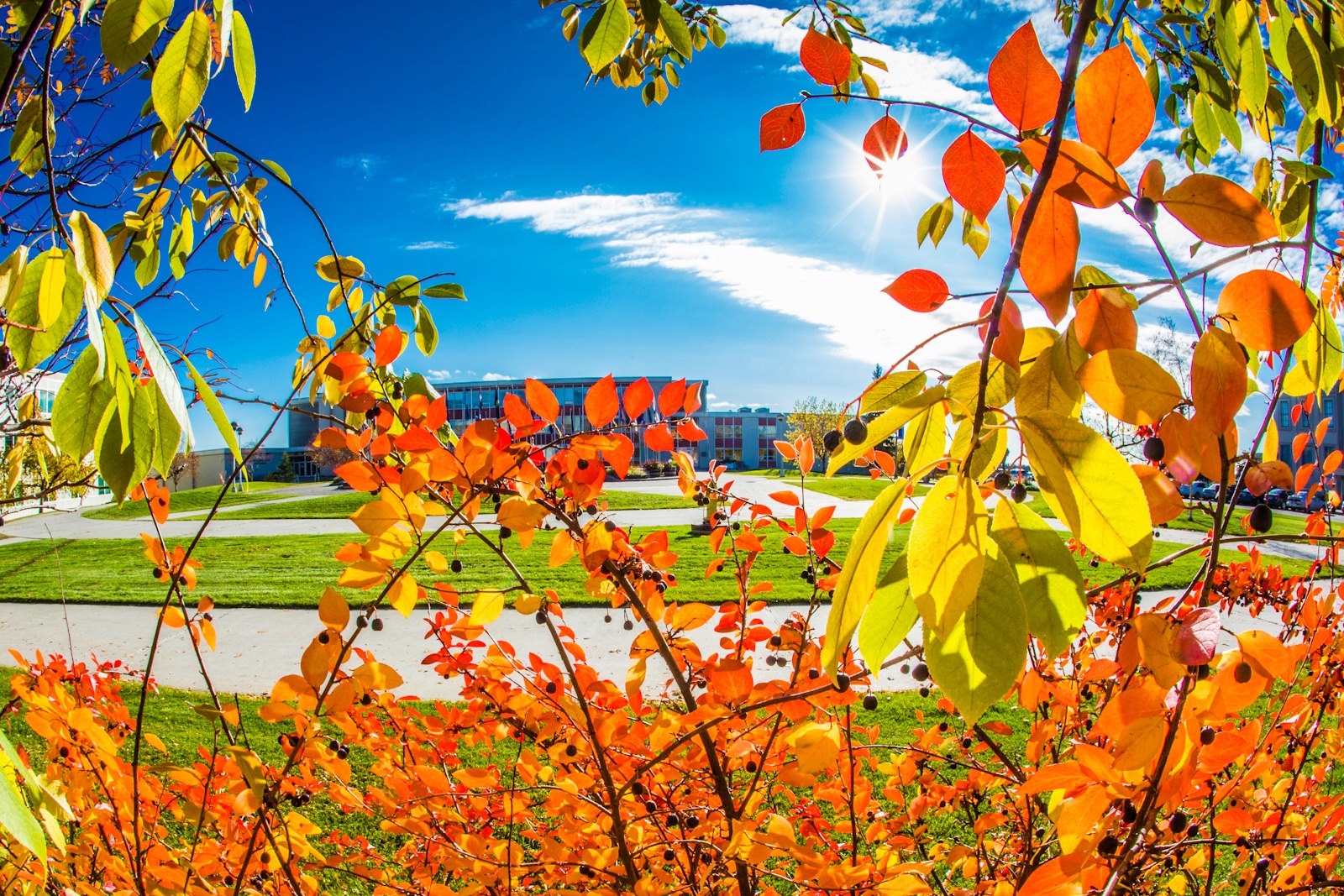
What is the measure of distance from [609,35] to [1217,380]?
2.84 ft

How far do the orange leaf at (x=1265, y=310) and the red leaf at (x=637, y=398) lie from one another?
0.80 m

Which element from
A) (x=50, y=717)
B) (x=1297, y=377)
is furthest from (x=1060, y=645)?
(x=50, y=717)

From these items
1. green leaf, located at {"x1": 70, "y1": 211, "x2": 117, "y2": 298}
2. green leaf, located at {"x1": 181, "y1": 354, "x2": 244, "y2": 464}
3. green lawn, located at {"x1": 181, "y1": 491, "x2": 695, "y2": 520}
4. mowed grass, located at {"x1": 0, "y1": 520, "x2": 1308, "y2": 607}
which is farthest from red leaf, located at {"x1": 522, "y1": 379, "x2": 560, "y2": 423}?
green lawn, located at {"x1": 181, "y1": 491, "x2": 695, "y2": 520}

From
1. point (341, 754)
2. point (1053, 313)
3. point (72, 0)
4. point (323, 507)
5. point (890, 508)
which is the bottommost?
point (323, 507)

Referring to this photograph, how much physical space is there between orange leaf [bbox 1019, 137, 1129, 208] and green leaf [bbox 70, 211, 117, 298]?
0.58 m

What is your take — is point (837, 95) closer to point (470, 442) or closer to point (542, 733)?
point (470, 442)

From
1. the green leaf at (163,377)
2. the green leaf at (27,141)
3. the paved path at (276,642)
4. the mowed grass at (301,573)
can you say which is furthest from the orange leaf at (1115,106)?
the mowed grass at (301,573)

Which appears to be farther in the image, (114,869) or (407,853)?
(407,853)

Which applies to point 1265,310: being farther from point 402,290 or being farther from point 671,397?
point 402,290

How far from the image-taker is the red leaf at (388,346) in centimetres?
116

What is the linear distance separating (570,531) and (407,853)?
1238 millimetres

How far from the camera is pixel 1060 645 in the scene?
14.1 inches

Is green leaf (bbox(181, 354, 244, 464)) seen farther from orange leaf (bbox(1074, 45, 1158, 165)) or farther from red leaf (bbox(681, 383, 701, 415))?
red leaf (bbox(681, 383, 701, 415))

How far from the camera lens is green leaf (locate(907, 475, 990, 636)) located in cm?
33
